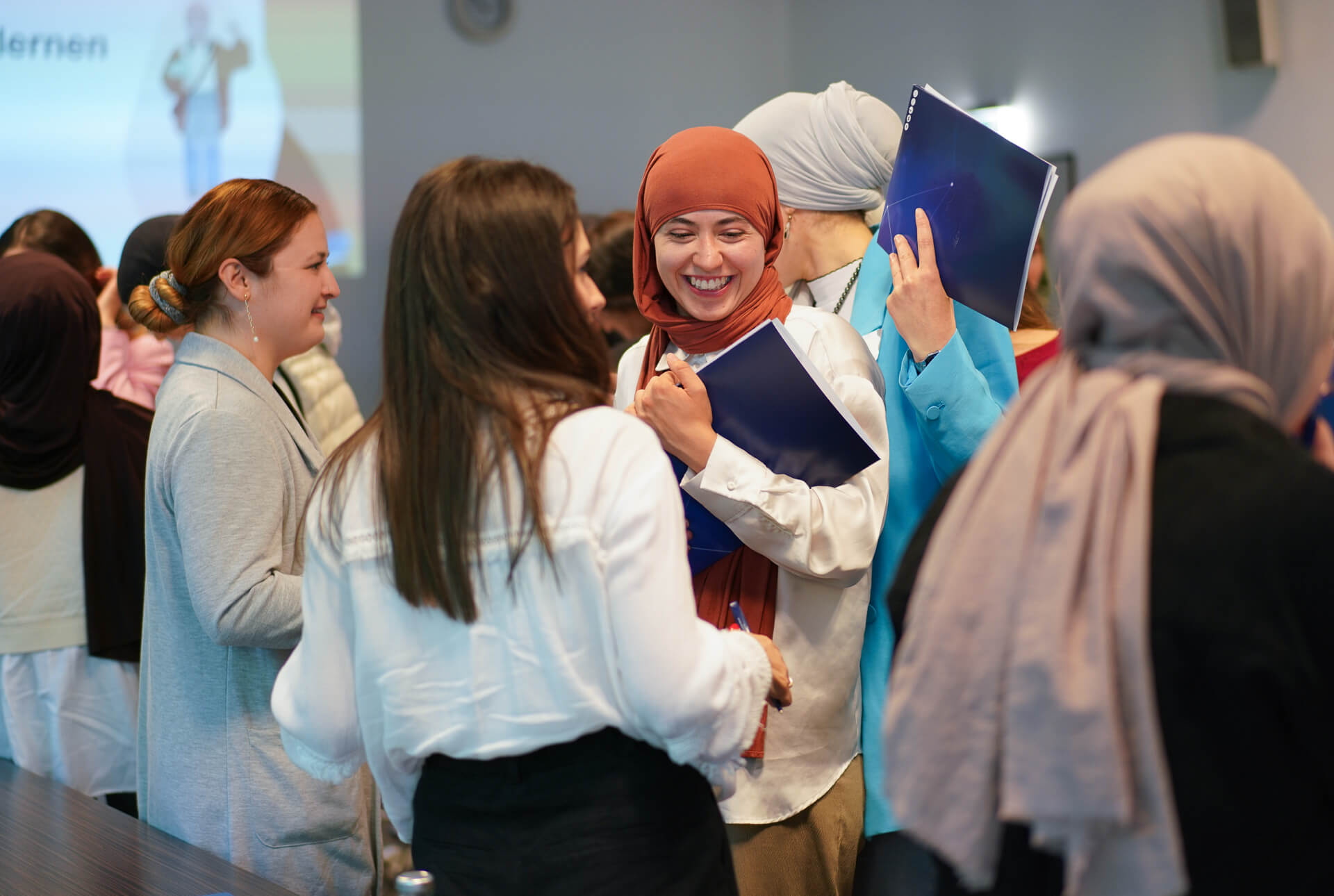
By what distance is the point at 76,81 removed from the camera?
4.55 m

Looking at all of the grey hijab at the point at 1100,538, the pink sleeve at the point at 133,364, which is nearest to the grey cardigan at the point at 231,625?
the grey hijab at the point at 1100,538

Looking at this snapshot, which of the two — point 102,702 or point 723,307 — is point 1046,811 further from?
point 102,702

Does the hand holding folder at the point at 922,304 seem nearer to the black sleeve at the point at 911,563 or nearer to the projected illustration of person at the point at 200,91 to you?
the black sleeve at the point at 911,563

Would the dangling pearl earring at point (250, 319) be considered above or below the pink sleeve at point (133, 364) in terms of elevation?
above

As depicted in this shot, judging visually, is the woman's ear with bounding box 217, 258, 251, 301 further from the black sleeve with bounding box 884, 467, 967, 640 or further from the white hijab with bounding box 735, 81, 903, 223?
the black sleeve with bounding box 884, 467, 967, 640

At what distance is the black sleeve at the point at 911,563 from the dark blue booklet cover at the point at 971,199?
575 mm

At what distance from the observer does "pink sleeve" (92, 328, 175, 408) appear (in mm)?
3324

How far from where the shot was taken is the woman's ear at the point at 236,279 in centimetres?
189

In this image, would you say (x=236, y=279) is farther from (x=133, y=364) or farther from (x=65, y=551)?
(x=133, y=364)

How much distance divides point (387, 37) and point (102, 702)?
12.0ft

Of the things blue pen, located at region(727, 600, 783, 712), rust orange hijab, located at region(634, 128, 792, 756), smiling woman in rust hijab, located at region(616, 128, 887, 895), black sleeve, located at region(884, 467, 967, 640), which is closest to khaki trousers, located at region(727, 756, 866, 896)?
smiling woman in rust hijab, located at region(616, 128, 887, 895)

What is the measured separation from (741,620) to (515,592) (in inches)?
15.8

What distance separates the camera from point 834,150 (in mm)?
2111

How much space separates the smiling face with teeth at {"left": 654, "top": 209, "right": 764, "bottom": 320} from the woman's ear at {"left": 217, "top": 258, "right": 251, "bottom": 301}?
65 centimetres
